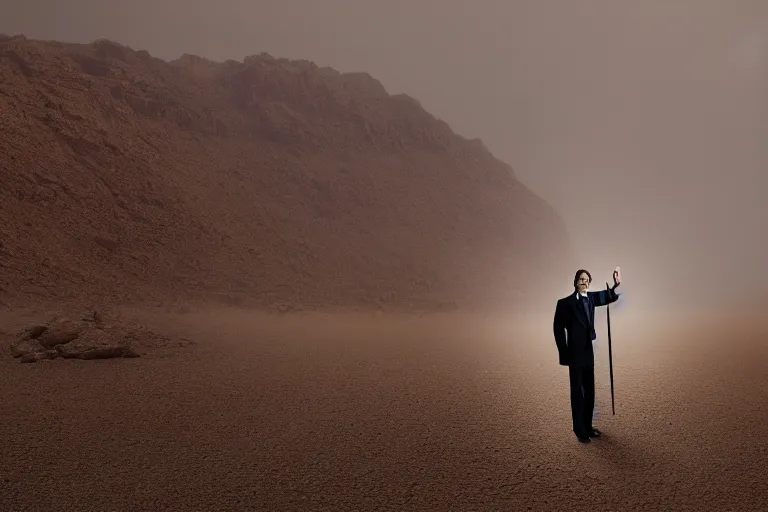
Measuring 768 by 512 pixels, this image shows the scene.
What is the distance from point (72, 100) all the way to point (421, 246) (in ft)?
91.6

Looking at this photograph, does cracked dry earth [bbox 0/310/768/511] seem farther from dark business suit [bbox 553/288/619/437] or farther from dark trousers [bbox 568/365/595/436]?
dark business suit [bbox 553/288/619/437]

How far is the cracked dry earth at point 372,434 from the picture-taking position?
18.0 feet

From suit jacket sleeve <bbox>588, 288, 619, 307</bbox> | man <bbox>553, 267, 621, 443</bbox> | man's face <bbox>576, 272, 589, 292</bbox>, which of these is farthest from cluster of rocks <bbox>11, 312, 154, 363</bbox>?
suit jacket sleeve <bbox>588, 288, 619, 307</bbox>

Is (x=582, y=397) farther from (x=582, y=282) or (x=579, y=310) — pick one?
(x=582, y=282)

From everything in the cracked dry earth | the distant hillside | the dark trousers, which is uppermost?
the distant hillside

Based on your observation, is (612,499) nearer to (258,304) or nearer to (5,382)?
(5,382)

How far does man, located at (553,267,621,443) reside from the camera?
23.6ft

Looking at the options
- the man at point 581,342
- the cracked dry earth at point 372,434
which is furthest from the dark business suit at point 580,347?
the cracked dry earth at point 372,434

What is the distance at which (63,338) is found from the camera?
13242mm

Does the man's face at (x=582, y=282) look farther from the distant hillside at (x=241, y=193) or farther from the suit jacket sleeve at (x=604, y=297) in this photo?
the distant hillside at (x=241, y=193)

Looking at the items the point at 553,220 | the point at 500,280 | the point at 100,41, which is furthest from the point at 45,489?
the point at 553,220

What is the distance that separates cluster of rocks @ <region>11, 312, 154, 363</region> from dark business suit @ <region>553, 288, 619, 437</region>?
12582 mm

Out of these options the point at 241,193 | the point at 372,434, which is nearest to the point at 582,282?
the point at 372,434

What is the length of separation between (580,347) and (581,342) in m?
0.09
